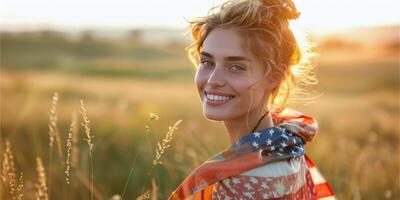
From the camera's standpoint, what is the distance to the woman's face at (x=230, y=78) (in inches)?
119

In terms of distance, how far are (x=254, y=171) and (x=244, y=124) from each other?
0.39 m

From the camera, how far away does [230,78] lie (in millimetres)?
3014

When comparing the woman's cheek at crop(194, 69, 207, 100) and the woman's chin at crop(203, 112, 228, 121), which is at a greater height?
the woman's cheek at crop(194, 69, 207, 100)

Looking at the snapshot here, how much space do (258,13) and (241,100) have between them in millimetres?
424

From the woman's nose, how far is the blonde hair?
0.17 m

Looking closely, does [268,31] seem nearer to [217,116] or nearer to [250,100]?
[250,100]

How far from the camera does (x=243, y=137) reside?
293 centimetres

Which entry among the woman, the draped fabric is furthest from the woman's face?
the draped fabric

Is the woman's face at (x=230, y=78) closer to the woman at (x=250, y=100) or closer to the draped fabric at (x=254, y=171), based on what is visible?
the woman at (x=250, y=100)

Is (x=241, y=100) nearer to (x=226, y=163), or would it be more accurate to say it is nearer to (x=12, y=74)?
(x=226, y=163)

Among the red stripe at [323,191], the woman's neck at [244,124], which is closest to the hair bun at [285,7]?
the woman's neck at [244,124]

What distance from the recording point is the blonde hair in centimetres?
308

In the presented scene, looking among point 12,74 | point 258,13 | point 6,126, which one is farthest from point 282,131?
point 12,74

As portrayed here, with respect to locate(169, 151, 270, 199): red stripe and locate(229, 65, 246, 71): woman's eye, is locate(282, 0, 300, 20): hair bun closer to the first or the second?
locate(229, 65, 246, 71): woman's eye
